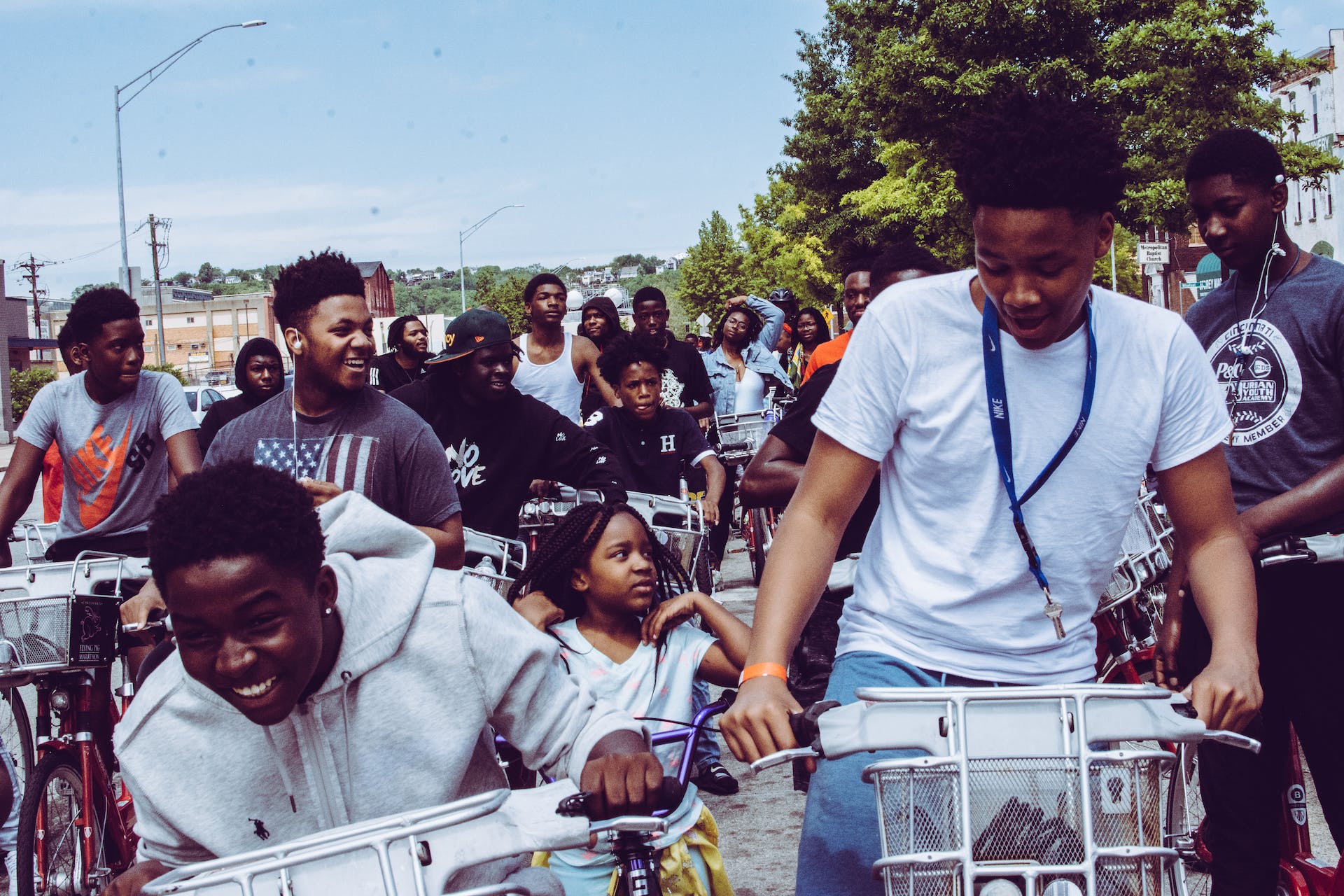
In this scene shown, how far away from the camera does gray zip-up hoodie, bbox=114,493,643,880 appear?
2.44 metres

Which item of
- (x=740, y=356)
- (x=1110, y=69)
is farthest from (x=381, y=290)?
(x=740, y=356)

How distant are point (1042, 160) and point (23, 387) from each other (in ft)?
174

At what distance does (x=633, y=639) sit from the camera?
453cm

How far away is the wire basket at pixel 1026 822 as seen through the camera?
1.84m

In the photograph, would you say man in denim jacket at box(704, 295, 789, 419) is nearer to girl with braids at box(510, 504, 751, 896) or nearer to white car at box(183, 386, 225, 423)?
girl with braids at box(510, 504, 751, 896)

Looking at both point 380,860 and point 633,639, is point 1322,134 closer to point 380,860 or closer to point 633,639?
point 633,639

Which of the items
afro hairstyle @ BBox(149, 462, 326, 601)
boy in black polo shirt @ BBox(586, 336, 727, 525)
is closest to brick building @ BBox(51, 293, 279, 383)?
boy in black polo shirt @ BBox(586, 336, 727, 525)

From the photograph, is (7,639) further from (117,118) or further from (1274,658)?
(117,118)

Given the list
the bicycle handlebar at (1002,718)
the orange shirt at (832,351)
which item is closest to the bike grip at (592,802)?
the bicycle handlebar at (1002,718)

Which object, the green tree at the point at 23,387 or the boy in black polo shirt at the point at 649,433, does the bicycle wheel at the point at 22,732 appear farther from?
the green tree at the point at 23,387

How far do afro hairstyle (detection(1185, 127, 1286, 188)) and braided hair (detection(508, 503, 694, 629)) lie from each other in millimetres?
2150

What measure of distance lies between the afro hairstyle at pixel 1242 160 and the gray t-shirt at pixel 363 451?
2469mm

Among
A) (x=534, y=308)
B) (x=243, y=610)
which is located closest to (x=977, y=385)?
(x=243, y=610)

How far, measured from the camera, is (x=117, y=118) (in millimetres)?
30500
